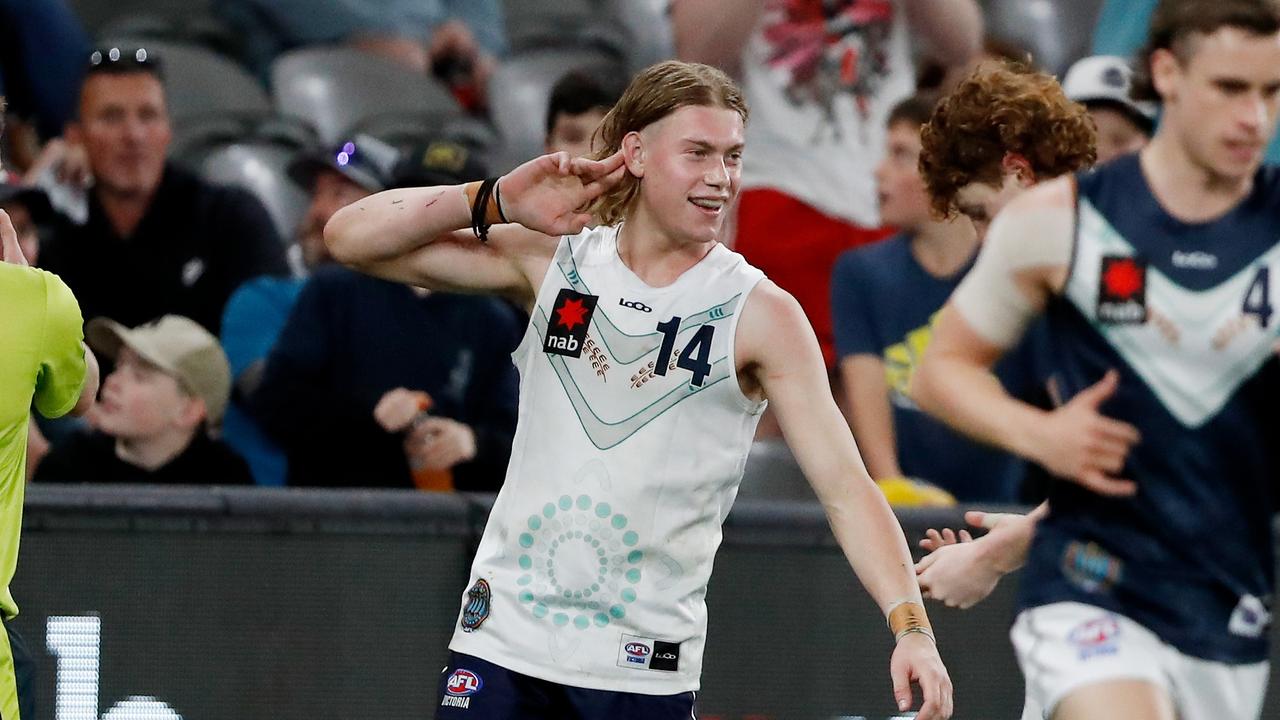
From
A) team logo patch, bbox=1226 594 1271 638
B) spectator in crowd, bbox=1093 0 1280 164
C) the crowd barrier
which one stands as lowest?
the crowd barrier

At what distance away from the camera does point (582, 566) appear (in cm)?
471

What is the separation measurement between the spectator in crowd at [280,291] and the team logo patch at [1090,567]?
3.47m

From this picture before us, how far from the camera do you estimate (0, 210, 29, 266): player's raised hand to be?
4750mm

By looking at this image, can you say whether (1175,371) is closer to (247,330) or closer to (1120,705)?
(1120,705)

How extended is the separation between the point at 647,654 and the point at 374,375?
273 centimetres

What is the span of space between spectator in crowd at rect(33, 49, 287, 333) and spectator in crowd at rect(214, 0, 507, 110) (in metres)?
1.81

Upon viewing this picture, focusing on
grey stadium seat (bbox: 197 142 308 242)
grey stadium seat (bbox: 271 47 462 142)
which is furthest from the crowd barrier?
grey stadium seat (bbox: 271 47 462 142)

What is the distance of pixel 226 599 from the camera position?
6.11m

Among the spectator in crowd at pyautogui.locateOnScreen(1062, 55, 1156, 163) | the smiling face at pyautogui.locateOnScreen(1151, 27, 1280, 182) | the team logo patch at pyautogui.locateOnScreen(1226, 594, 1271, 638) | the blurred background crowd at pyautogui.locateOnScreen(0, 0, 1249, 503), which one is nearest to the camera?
the smiling face at pyautogui.locateOnScreen(1151, 27, 1280, 182)

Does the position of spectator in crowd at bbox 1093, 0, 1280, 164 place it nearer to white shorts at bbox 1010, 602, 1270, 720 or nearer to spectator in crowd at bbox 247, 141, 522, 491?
spectator in crowd at bbox 247, 141, 522, 491

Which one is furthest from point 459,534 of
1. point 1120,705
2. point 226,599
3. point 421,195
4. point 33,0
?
point 33,0

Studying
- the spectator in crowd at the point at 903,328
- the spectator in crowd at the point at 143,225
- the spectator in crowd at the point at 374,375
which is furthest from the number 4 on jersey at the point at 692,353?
the spectator in crowd at the point at 143,225

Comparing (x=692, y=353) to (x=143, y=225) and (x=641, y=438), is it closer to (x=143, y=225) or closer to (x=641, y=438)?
(x=641, y=438)

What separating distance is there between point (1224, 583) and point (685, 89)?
1.61m
